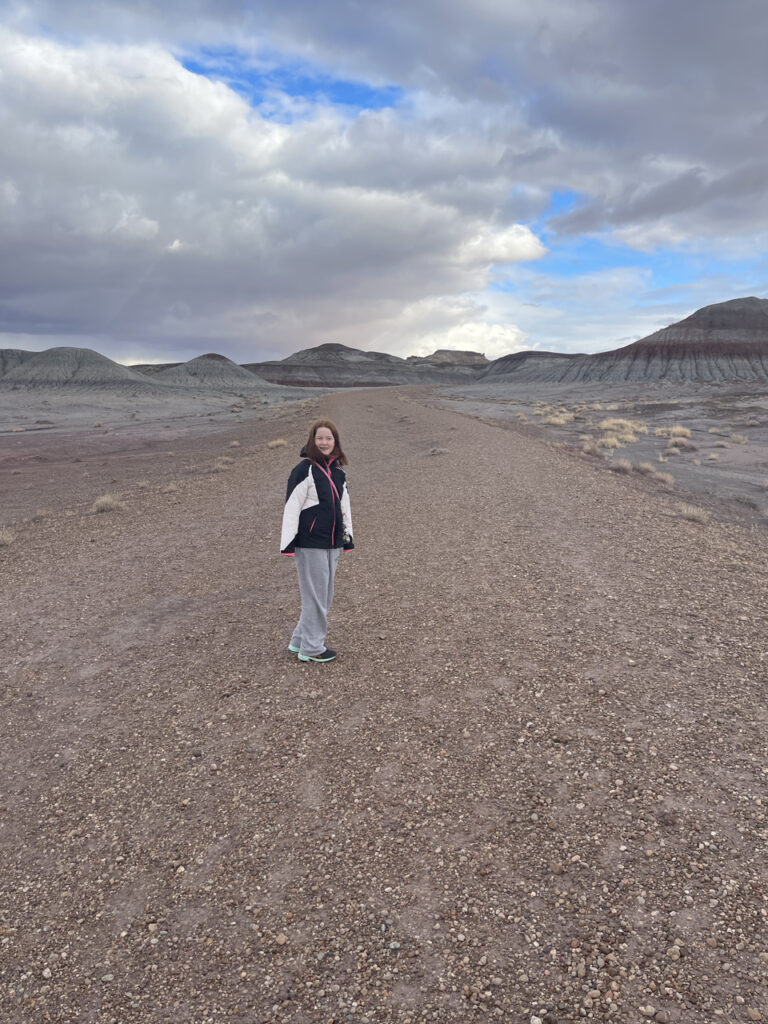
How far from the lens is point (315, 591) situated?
5621mm

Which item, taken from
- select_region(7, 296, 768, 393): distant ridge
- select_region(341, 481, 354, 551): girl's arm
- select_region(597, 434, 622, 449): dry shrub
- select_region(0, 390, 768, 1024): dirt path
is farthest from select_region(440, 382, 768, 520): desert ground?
select_region(7, 296, 768, 393): distant ridge

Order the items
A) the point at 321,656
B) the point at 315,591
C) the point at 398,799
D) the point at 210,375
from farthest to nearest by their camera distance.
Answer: the point at 210,375 < the point at 321,656 < the point at 315,591 < the point at 398,799

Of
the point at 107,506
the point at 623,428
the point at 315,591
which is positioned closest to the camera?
the point at 315,591

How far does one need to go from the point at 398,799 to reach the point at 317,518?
243 centimetres

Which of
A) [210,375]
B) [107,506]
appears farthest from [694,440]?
[210,375]

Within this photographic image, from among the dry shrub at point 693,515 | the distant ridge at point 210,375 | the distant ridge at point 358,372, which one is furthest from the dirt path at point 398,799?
the distant ridge at point 358,372

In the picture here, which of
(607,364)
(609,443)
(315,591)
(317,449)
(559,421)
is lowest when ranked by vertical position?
(609,443)

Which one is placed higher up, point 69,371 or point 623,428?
point 69,371

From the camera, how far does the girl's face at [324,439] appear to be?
5.44 metres

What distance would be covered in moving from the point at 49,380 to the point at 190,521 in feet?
348

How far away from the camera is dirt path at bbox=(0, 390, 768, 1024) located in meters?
2.81

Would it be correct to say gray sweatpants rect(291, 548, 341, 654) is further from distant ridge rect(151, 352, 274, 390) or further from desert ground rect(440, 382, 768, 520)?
distant ridge rect(151, 352, 274, 390)

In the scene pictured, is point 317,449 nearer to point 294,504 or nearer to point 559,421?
point 294,504

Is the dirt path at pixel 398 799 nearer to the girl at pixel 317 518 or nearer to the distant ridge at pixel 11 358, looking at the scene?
the girl at pixel 317 518
